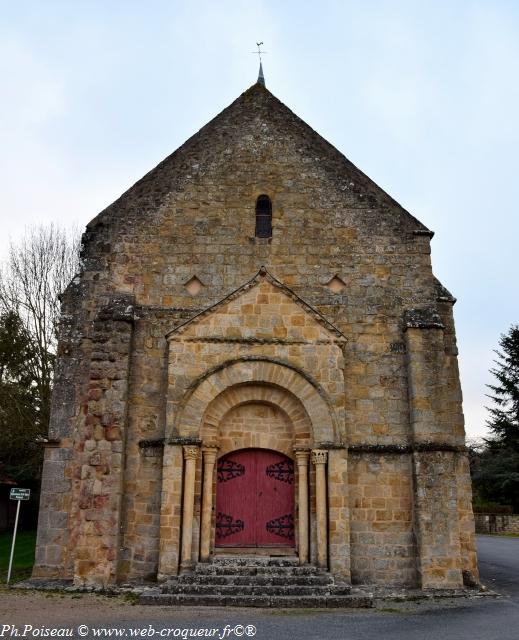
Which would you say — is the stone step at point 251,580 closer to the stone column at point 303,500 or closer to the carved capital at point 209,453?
the stone column at point 303,500

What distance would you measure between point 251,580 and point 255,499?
1985 mm

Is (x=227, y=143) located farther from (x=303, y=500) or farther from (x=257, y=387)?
(x=303, y=500)

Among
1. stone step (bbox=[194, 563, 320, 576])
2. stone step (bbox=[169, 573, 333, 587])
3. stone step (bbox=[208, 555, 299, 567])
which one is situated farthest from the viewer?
stone step (bbox=[208, 555, 299, 567])

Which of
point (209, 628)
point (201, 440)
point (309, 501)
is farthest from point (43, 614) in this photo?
point (309, 501)

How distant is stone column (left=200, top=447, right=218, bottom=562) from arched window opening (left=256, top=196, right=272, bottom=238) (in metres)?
5.03

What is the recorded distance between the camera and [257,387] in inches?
497

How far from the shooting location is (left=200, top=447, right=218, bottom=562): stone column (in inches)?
456

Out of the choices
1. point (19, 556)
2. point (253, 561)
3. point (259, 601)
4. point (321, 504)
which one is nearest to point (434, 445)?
point (321, 504)

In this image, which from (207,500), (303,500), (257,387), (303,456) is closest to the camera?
(207,500)

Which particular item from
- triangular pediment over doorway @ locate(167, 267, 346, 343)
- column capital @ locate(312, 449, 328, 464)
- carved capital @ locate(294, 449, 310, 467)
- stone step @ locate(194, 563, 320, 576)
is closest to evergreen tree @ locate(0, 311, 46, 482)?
triangular pediment over doorway @ locate(167, 267, 346, 343)

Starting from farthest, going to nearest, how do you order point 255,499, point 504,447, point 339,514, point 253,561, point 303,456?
1. point 504,447
2. point 255,499
3. point 303,456
4. point 339,514
5. point 253,561

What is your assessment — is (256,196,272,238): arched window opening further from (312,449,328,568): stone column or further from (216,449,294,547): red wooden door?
(312,449,328,568): stone column

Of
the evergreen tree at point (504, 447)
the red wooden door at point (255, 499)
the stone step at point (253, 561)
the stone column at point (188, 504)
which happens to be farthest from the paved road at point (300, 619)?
the evergreen tree at point (504, 447)

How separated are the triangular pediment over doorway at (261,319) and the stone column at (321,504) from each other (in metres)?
2.38
